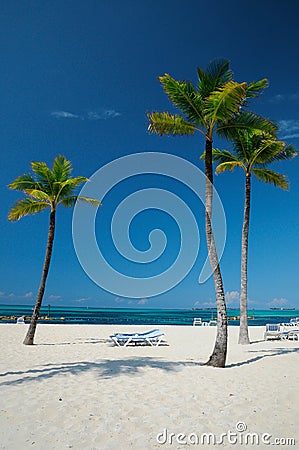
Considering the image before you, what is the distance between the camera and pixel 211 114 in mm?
9688

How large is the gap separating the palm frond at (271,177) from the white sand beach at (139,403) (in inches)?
316

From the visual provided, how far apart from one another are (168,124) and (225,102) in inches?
68.4

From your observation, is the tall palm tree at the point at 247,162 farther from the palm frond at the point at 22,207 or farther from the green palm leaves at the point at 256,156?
the palm frond at the point at 22,207

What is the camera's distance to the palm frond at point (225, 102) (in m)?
8.98

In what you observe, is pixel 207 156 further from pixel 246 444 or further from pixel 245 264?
pixel 246 444

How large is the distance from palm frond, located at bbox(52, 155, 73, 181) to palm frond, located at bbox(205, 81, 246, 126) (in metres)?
6.68

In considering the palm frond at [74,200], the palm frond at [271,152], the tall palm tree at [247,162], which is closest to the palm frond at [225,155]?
the tall palm tree at [247,162]

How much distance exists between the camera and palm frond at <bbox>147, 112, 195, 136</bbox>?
1014cm

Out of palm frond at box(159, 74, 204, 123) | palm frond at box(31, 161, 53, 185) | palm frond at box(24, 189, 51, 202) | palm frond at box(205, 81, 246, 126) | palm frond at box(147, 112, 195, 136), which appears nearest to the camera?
palm frond at box(205, 81, 246, 126)

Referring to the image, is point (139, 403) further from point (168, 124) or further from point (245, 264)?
point (245, 264)

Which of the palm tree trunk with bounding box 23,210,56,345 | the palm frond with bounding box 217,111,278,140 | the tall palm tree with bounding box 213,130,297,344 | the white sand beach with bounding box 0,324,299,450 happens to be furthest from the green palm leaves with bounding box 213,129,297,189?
the white sand beach with bounding box 0,324,299,450

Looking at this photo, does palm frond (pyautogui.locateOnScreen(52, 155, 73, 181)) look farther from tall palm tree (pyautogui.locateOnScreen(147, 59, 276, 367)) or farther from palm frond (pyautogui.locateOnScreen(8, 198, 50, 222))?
tall palm tree (pyautogui.locateOnScreen(147, 59, 276, 367))

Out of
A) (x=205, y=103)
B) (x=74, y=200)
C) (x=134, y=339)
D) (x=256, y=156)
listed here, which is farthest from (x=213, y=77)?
(x=134, y=339)

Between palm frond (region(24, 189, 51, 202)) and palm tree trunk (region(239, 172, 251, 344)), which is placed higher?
palm frond (region(24, 189, 51, 202))
